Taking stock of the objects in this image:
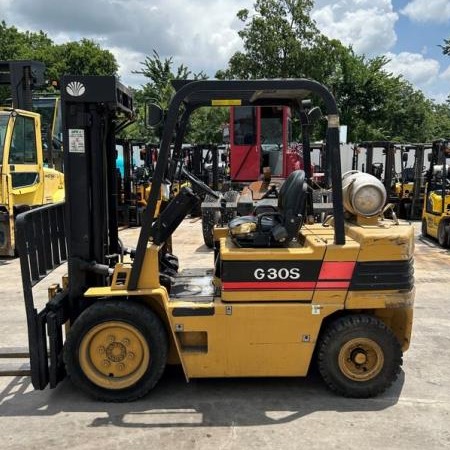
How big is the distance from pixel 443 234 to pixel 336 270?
847 cm

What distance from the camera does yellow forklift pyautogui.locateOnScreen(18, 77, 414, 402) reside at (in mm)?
3881

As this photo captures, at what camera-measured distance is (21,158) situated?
995 centimetres

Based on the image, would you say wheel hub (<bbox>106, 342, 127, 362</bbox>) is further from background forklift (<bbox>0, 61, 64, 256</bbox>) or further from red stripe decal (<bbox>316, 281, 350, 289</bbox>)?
background forklift (<bbox>0, 61, 64, 256</bbox>)

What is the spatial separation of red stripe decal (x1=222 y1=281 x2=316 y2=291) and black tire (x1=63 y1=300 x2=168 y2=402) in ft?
2.08

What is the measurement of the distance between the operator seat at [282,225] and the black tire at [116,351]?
946 millimetres

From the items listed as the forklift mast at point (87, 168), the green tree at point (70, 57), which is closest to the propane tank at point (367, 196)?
the forklift mast at point (87, 168)

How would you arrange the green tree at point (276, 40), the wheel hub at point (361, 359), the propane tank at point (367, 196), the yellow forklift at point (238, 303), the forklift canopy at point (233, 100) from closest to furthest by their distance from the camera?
the forklift canopy at point (233, 100), the yellow forklift at point (238, 303), the wheel hub at point (361, 359), the propane tank at point (367, 196), the green tree at point (276, 40)

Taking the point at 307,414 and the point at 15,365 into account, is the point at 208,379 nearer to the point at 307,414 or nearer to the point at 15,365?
the point at 307,414

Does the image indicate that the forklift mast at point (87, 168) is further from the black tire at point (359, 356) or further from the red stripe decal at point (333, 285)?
the black tire at point (359, 356)

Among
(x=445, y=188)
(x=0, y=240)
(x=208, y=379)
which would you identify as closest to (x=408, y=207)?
(x=445, y=188)

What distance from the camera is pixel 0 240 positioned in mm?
9852

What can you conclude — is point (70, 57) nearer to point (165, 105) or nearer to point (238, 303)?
point (165, 105)

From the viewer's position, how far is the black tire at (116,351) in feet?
12.8

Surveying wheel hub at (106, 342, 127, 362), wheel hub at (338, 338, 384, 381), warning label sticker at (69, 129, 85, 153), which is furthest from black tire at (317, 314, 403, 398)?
warning label sticker at (69, 129, 85, 153)
